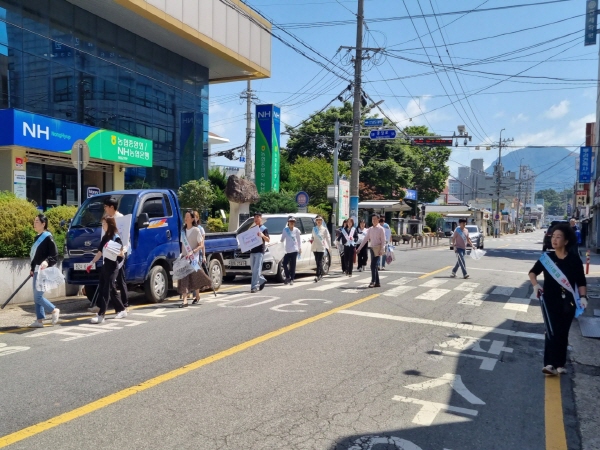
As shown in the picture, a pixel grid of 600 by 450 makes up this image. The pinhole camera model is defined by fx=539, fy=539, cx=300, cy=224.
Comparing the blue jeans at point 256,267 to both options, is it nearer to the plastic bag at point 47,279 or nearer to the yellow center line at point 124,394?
the yellow center line at point 124,394

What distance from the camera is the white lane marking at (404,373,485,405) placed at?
5285 mm

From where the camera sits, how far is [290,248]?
1322cm

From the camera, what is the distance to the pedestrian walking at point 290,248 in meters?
13.0

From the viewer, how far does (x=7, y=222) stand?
10.5m

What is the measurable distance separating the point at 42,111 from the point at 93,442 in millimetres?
17632

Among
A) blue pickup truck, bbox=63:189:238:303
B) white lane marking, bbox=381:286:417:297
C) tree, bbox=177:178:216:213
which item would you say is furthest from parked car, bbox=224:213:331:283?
tree, bbox=177:178:216:213

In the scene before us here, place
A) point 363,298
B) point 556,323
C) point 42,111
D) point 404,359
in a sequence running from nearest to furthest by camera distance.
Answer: point 556,323, point 404,359, point 363,298, point 42,111

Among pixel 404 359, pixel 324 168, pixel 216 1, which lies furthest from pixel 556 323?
pixel 324 168

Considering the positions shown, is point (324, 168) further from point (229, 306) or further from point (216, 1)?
point (229, 306)

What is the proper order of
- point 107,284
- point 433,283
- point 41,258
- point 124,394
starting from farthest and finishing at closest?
point 433,283 → point 107,284 → point 41,258 → point 124,394

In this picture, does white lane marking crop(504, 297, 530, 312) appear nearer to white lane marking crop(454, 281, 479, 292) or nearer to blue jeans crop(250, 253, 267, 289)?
white lane marking crop(454, 281, 479, 292)

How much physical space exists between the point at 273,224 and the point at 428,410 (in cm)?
1012

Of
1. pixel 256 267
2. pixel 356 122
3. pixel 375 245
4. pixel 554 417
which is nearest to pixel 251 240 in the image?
pixel 256 267

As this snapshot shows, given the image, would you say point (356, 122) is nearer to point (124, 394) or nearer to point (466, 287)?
point (466, 287)
